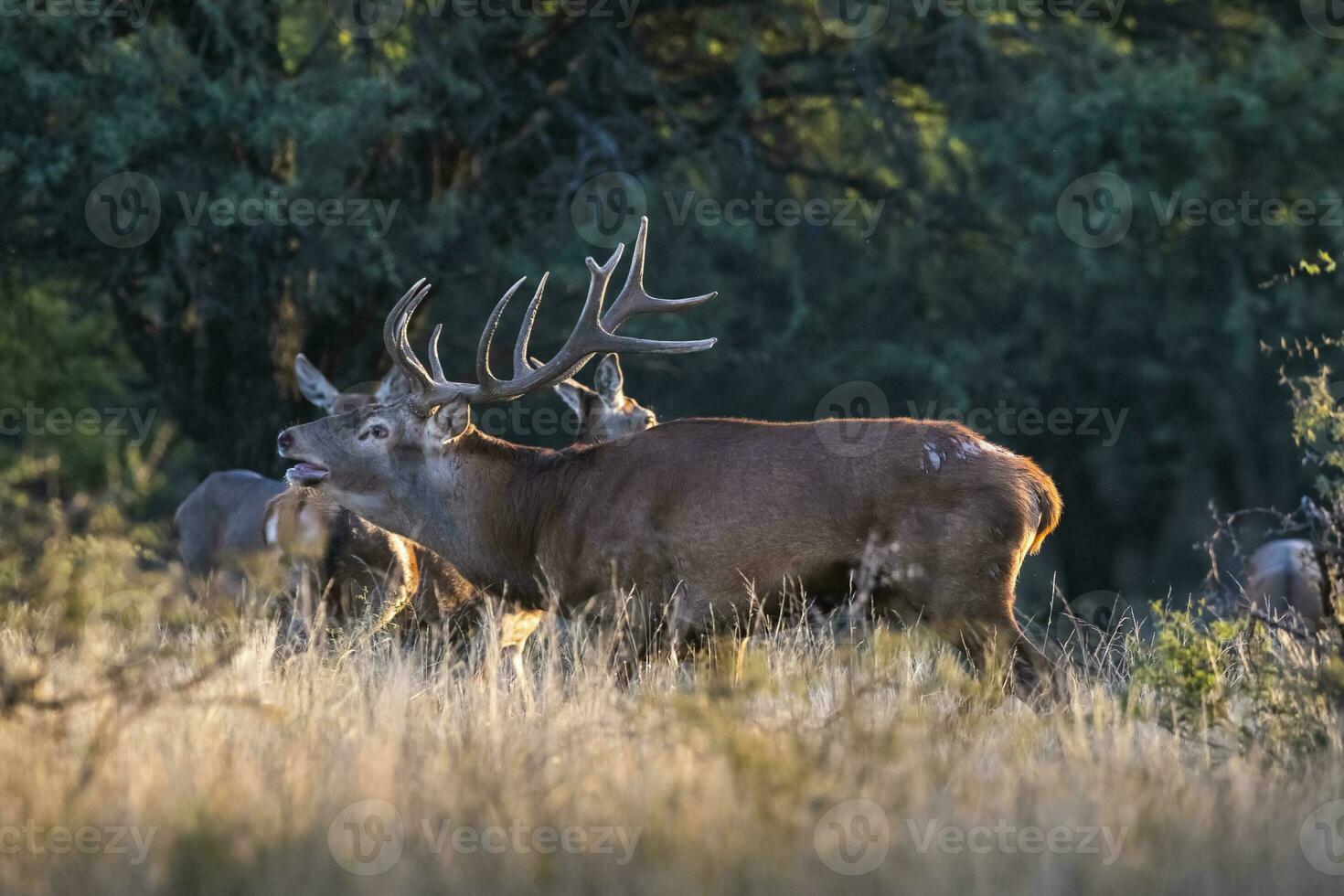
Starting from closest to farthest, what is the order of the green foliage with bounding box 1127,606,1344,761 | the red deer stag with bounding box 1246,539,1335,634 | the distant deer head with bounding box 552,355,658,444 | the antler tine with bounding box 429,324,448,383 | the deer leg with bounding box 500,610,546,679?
the green foliage with bounding box 1127,606,1344,761 → the antler tine with bounding box 429,324,448,383 → the deer leg with bounding box 500,610,546,679 → the red deer stag with bounding box 1246,539,1335,634 → the distant deer head with bounding box 552,355,658,444

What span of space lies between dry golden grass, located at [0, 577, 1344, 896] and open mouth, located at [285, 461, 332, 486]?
5.85 ft

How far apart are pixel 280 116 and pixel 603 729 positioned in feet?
30.7

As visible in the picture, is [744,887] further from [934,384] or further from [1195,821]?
[934,384]

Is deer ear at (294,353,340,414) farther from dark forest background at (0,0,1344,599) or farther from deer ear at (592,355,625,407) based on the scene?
deer ear at (592,355,625,407)

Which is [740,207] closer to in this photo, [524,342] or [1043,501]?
[524,342]

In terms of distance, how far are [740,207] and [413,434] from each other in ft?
32.0

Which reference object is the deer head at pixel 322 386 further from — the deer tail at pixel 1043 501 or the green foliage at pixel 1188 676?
the green foliage at pixel 1188 676

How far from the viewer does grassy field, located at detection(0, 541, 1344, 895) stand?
450cm

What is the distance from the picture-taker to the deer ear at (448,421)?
28.4 ft

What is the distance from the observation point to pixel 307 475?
8.49m

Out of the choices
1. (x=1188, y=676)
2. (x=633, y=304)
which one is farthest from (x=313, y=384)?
(x=1188, y=676)

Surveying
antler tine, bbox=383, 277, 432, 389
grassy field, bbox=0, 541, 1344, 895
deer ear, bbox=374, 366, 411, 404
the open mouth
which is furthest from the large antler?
deer ear, bbox=374, 366, 411, 404

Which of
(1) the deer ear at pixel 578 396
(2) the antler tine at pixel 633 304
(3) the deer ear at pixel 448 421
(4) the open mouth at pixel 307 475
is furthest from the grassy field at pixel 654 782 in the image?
(1) the deer ear at pixel 578 396

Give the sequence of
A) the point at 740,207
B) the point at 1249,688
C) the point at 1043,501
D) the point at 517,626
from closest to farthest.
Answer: the point at 1249,688 < the point at 1043,501 < the point at 517,626 < the point at 740,207
